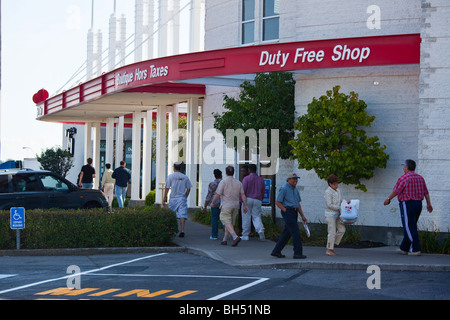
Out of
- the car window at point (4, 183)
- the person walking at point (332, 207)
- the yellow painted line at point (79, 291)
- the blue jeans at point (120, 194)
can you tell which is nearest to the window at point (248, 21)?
the blue jeans at point (120, 194)

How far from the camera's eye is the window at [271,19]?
66.9 ft

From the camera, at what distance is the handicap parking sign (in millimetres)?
14578

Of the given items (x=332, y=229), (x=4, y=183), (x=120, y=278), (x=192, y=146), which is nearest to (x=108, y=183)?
(x=192, y=146)

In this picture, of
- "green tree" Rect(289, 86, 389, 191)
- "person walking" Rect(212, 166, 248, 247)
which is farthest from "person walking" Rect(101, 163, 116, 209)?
"green tree" Rect(289, 86, 389, 191)

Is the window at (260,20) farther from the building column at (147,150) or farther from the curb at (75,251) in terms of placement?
the building column at (147,150)

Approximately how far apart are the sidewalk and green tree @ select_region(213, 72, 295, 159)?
9.18ft

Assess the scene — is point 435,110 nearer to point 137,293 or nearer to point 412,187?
point 412,187

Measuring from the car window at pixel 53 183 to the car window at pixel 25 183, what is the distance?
25 cm

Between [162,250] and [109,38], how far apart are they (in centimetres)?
2974

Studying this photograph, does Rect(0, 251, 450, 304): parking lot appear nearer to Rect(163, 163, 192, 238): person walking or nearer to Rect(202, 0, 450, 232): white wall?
Rect(163, 163, 192, 238): person walking

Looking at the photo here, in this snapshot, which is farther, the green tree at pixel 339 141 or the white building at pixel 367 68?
the green tree at pixel 339 141

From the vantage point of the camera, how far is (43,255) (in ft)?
48.6

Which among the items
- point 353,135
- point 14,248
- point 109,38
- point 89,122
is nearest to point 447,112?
point 353,135
